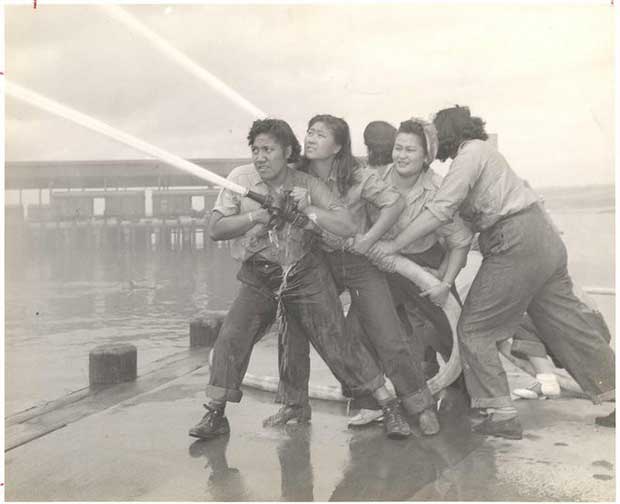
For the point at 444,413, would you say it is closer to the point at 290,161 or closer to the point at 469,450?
the point at 469,450

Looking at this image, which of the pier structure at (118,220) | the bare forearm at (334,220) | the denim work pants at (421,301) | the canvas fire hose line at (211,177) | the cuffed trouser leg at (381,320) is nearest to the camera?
the canvas fire hose line at (211,177)

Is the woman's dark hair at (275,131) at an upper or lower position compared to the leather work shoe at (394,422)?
upper

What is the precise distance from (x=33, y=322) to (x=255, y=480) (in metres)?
15.0

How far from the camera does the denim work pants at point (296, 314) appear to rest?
388cm

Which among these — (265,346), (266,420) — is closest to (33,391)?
(265,346)

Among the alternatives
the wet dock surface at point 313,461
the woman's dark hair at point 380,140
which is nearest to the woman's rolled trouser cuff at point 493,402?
the wet dock surface at point 313,461

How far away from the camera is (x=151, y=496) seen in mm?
3076

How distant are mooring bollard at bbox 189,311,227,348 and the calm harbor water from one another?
1864 millimetres

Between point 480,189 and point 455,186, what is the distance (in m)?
0.18

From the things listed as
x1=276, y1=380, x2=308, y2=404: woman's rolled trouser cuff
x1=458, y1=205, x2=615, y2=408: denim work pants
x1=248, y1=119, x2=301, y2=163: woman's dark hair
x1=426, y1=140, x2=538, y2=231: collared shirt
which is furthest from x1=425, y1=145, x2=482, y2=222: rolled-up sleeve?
x1=276, y1=380, x2=308, y2=404: woman's rolled trouser cuff

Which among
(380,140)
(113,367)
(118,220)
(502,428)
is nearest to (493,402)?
(502,428)

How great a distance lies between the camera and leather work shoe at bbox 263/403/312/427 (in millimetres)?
4070

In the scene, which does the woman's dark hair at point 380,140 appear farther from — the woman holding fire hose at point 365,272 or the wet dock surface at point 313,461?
the wet dock surface at point 313,461

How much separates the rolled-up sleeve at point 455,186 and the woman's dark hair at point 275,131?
81 centimetres
